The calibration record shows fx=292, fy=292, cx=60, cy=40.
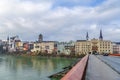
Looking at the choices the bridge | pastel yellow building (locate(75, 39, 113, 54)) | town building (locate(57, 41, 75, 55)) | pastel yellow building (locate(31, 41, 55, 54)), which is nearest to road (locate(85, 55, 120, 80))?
the bridge

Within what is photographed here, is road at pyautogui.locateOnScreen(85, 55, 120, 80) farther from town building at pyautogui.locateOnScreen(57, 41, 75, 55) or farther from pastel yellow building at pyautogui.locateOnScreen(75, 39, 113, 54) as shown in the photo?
town building at pyautogui.locateOnScreen(57, 41, 75, 55)

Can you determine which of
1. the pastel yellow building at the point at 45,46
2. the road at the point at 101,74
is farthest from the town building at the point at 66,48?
the road at the point at 101,74

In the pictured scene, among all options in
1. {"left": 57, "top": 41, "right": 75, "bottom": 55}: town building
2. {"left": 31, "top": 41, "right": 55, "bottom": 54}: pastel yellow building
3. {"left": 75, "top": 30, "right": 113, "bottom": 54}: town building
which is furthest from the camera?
{"left": 31, "top": 41, "right": 55, "bottom": 54}: pastel yellow building

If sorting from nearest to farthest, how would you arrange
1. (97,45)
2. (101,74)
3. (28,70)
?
(101,74) < (28,70) < (97,45)

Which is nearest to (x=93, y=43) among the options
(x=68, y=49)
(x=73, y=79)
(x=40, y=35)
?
(x=68, y=49)

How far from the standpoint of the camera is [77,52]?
145 m

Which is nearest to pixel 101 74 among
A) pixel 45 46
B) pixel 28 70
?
pixel 28 70

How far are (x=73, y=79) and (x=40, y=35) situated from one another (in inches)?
7195

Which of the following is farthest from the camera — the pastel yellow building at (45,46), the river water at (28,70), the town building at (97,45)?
the pastel yellow building at (45,46)

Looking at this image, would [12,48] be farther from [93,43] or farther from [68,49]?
[93,43]

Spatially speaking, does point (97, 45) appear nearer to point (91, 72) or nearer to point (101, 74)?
point (91, 72)

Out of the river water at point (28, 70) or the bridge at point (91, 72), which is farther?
the river water at point (28, 70)

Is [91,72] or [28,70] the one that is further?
[28,70]

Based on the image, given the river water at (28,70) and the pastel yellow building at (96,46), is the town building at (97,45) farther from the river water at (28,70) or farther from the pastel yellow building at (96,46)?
the river water at (28,70)
